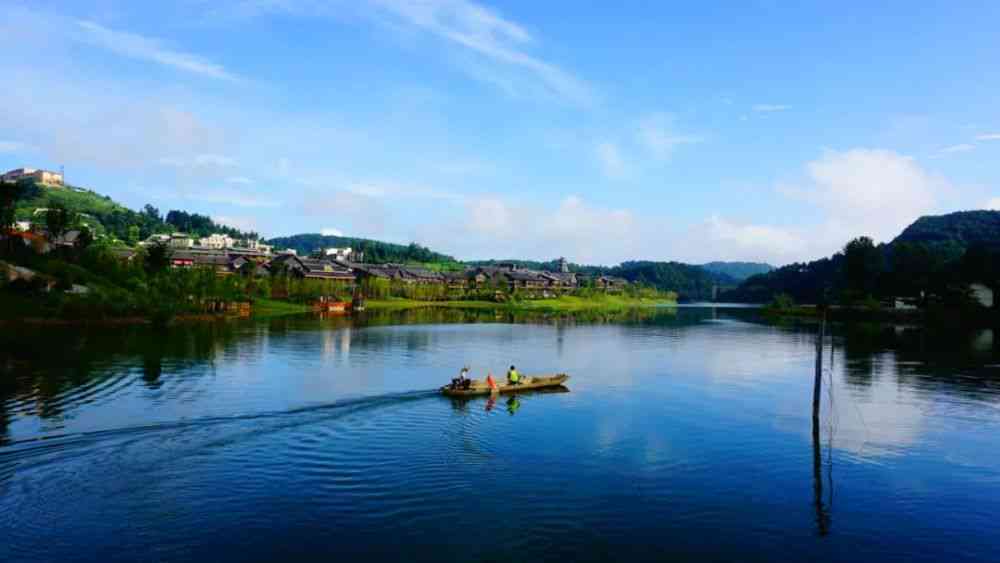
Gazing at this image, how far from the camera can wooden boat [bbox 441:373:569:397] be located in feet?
121

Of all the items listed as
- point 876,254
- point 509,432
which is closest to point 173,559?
point 509,432

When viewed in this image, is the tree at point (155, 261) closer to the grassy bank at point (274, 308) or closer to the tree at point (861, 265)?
the grassy bank at point (274, 308)

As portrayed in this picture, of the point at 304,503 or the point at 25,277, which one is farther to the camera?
the point at 25,277

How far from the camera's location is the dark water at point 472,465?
715 inches

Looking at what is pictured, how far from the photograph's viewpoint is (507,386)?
3894 cm

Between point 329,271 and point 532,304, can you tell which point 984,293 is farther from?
point 329,271

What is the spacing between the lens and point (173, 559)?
16.4m

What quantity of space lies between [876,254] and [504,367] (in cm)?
11622

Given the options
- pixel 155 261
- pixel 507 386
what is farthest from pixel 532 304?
pixel 507 386

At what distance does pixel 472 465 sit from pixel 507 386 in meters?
14.2

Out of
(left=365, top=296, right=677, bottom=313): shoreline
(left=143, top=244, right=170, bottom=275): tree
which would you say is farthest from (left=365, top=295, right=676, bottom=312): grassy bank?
(left=143, top=244, right=170, bottom=275): tree

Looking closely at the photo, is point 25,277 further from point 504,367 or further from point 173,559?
point 173,559

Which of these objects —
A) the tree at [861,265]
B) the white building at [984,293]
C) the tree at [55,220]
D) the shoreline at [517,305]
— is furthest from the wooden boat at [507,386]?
the tree at [861,265]

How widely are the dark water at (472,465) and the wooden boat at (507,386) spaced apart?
A: 4.26ft
